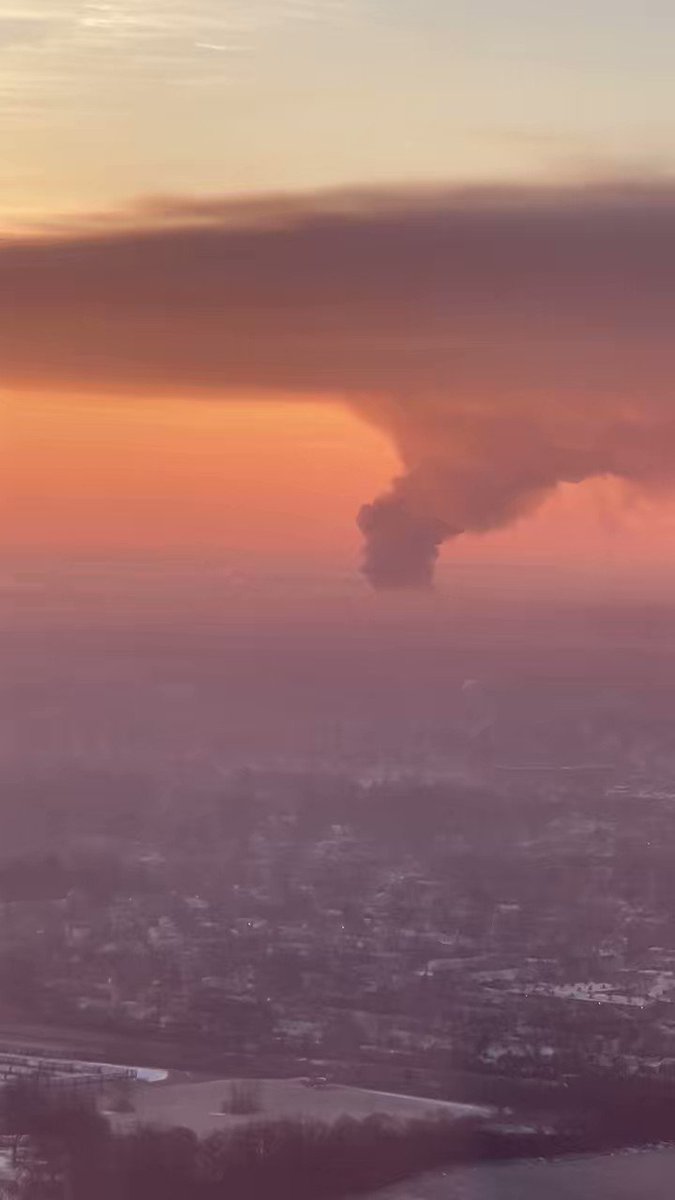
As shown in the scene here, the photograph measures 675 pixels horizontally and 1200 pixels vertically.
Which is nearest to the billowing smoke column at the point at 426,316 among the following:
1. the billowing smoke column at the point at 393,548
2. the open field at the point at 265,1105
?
the billowing smoke column at the point at 393,548

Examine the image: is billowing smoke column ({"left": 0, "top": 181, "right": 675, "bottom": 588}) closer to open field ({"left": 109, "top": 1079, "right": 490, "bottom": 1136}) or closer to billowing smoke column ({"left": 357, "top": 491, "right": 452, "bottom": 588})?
billowing smoke column ({"left": 357, "top": 491, "right": 452, "bottom": 588})

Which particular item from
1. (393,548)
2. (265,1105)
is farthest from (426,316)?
(265,1105)

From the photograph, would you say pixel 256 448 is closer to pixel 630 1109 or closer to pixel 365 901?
pixel 365 901

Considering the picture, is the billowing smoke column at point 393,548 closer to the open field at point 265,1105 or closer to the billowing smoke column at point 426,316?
the billowing smoke column at point 426,316

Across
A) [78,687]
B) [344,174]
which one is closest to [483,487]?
[344,174]

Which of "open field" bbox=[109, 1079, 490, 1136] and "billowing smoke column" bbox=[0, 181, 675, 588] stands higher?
"billowing smoke column" bbox=[0, 181, 675, 588]

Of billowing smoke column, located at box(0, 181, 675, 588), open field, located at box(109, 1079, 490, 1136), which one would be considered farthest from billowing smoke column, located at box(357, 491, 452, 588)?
open field, located at box(109, 1079, 490, 1136)
